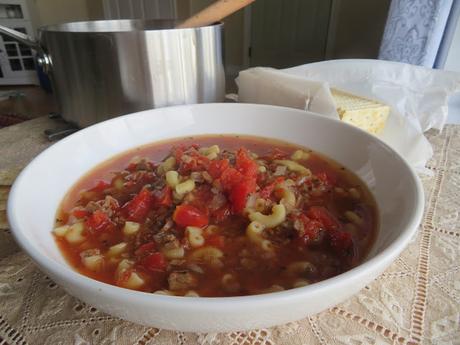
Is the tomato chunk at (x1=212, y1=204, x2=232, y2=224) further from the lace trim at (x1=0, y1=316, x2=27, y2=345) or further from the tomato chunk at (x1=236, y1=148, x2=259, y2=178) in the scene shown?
the lace trim at (x1=0, y1=316, x2=27, y2=345)

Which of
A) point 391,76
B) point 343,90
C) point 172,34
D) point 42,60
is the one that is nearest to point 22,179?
point 172,34

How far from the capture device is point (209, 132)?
1057mm

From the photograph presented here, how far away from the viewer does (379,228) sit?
641 mm

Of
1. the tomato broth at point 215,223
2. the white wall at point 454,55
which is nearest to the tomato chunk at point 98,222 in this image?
the tomato broth at point 215,223

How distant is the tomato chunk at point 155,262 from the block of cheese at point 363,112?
714 millimetres

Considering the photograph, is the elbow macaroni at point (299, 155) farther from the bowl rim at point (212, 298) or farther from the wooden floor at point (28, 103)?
the wooden floor at point (28, 103)

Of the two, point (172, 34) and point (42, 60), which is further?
point (42, 60)

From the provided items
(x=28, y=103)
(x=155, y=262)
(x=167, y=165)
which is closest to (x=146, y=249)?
(x=155, y=262)

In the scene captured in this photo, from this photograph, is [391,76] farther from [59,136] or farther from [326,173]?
[59,136]

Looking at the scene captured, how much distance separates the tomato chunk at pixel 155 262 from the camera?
617 millimetres

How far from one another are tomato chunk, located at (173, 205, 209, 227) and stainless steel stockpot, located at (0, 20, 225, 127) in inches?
20.2

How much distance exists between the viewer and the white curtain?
5.89 ft

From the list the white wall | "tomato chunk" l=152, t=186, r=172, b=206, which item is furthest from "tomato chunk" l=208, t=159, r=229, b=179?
the white wall

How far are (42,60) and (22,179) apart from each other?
0.71 meters
